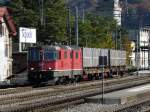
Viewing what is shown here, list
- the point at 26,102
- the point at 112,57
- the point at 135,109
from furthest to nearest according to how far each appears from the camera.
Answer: the point at 112,57, the point at 26,102, the point at 135,109

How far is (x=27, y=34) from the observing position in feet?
200

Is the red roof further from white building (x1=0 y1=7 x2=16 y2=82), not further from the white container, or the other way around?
the white container

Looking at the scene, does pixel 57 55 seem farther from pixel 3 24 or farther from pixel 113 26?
pixel 113 26

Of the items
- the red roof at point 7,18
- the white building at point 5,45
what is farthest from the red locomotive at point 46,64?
the red roof at point 7,18

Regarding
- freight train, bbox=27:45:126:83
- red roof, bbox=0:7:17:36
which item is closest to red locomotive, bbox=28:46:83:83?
freight train, bbox=27:45:126:83

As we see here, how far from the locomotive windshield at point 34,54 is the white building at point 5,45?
17467 mm

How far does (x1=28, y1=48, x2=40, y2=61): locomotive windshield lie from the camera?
40.9 meters

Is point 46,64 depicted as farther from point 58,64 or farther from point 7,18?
point 7,18

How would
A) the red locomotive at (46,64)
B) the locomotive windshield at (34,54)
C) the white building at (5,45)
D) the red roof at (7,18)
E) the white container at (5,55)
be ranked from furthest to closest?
1. the red roof at (7,18)
2. the white building at (5,45)
3. the white container at (5,55)
4. the locomotive windshield at (34,54)
5. the red locomotive at (46,64)

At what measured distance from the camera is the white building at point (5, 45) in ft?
194

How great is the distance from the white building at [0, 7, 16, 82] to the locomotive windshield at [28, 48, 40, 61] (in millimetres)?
17467

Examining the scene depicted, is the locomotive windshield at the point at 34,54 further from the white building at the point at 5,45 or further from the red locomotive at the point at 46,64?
the white building at the point at 5,45

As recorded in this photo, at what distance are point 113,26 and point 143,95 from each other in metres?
77.0

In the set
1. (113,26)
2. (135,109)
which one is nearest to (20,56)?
(135,109)
